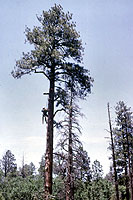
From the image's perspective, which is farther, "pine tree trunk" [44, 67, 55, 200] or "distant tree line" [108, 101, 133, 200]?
"distant tree line" [108, 101, 133, 200]

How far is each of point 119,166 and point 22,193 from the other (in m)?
17.4

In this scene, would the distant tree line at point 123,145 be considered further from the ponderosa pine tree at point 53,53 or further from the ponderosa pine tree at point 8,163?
the ponderosa pine tree at point 8,163

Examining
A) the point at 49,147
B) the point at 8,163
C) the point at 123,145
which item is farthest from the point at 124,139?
the point at 8,163

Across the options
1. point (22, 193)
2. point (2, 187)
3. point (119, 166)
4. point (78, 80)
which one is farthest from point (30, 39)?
point (2, 187)

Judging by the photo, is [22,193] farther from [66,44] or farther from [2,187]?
[66,44]

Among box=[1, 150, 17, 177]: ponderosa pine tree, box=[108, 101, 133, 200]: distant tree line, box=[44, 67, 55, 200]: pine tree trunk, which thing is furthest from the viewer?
A: box=[1, 150, 17, 177]: ponderosa pine tree

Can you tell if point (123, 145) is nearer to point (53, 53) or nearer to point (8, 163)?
point (53, 53)

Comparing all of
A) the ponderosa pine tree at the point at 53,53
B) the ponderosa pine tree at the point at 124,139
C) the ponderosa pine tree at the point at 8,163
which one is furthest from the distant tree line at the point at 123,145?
the ponderosa pine tree at the point at 8,163

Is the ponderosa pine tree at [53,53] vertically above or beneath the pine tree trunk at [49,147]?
above

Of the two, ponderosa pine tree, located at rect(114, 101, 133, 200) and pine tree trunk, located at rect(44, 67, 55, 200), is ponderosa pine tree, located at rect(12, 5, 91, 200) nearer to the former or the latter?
pine tree trunk, located at rect(44, 67, 55, 200)

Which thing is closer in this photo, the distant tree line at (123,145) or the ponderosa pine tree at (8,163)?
the distant tree line at (123,145)

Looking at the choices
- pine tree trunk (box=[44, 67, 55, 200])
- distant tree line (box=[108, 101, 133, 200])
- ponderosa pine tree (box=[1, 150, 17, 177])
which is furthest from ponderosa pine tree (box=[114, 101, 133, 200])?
ponderosa pine tree (box=[1, 150, 17, 177])

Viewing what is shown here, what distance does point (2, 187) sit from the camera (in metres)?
34.3

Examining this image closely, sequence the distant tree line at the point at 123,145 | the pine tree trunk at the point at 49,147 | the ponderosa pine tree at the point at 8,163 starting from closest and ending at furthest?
the pine tree trunk at the point at 49,147, the distant tree line at the point at 123,145, the ponderosa pine tree at the point at 8,163
